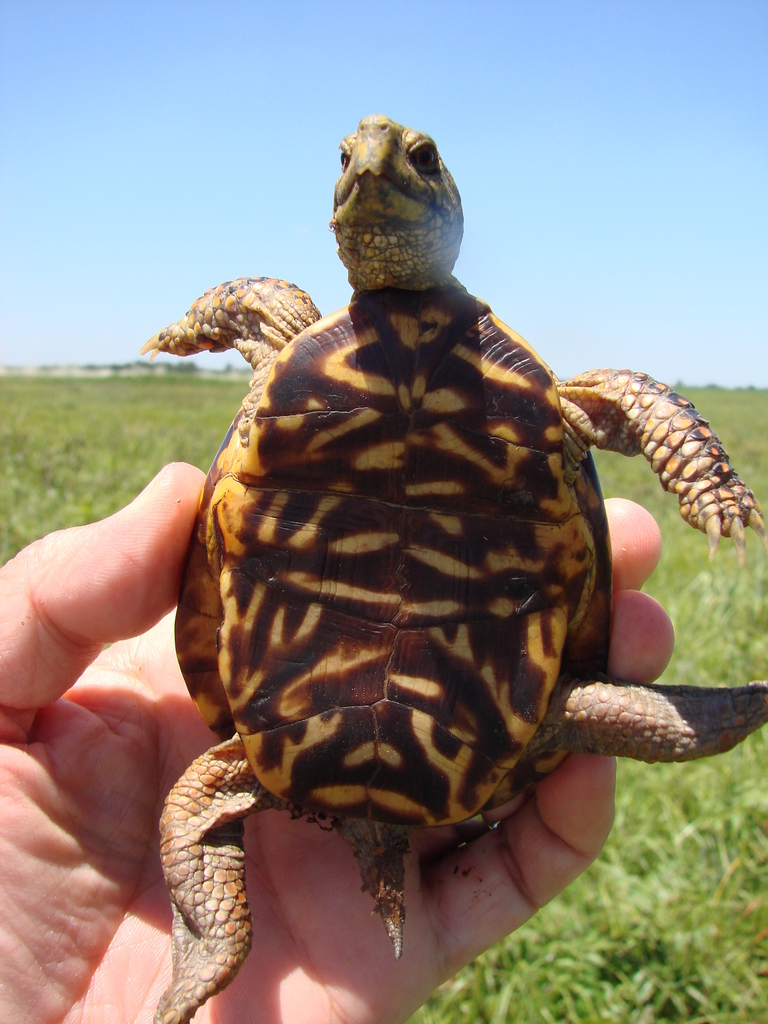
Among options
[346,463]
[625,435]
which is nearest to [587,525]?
[625,435]

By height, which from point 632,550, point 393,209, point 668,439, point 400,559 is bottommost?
point 632,550

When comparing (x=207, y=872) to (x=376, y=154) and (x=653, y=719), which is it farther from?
(x=376, y=154)

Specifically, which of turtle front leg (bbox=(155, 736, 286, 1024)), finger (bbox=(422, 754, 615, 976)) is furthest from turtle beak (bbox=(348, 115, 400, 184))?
finger (bbox=(422, 754, 615, 976))

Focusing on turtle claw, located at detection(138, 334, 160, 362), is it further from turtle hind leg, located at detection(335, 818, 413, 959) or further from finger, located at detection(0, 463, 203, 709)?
turtle hind leg, located at detection(335, 818, 413, 959)

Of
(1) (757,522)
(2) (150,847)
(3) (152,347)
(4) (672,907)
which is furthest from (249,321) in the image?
(4) (672,907)

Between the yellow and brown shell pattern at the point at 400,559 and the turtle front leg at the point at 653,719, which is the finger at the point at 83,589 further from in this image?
the turtle front leg at the point at 653,719
